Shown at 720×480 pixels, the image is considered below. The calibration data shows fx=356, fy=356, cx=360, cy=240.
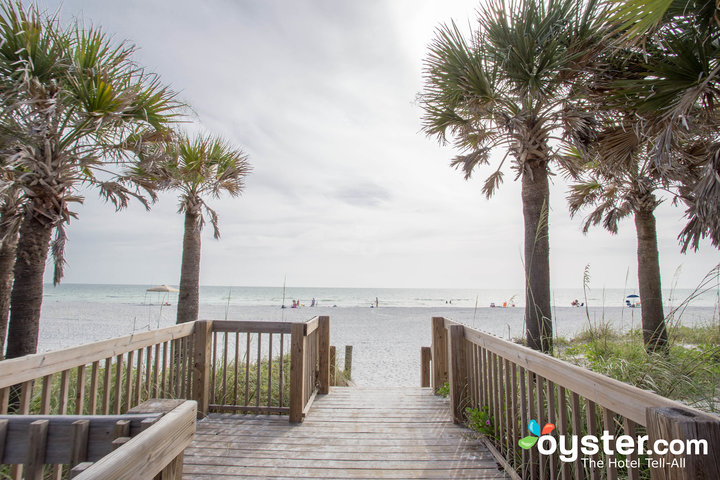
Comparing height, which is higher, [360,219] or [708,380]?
[360,219]

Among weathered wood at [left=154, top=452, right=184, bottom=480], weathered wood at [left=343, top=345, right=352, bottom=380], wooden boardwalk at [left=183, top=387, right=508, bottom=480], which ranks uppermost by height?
weathered wood at [left=154, top=452, right=184, bottom=480]

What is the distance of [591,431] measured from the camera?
1667mm

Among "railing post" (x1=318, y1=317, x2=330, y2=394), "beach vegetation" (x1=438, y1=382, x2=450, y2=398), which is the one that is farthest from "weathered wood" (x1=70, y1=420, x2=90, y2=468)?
"beach vegetation" (x1=438, y1=382, x2=450, y2=398)

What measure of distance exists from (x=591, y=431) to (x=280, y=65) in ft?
24.1

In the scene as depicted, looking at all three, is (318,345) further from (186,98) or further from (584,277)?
(186,98)

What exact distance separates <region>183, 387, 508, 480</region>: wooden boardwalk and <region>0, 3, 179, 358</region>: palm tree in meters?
2.43

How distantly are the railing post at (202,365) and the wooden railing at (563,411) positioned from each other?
2696 millimetres

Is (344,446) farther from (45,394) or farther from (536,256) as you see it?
(536,256)

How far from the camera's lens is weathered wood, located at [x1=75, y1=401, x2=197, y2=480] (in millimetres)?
780

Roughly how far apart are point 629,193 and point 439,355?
5040mm

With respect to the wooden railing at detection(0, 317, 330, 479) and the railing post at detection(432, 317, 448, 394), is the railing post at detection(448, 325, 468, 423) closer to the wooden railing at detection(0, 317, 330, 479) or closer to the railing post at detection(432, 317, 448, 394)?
the railing post at detection(432, 317, 448, 394)

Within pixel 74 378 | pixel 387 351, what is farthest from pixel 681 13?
pixel 387 351

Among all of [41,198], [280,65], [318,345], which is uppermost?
[280,65]

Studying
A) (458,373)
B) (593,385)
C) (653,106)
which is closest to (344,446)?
(458,373)
